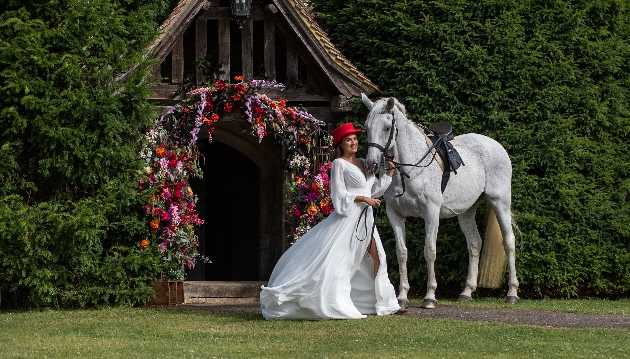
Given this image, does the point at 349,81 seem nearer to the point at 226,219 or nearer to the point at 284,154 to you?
the point at 284,154

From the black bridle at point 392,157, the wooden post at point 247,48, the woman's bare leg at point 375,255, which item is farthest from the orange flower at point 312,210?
the woman's bare leg at point 375,255

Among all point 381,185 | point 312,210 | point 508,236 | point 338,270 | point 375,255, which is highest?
point 381,185

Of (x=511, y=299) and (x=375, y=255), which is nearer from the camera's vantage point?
(x=375, y=255)

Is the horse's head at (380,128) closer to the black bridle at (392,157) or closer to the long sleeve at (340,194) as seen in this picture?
the black bridle at (392,157)

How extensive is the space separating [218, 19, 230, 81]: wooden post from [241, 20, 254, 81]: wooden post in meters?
0.20

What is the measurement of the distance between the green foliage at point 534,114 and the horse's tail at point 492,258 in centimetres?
36

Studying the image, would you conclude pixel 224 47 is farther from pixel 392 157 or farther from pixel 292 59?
pixel 392 157

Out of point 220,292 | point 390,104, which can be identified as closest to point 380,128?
point 390,104

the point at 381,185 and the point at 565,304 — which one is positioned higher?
the point at 381,185

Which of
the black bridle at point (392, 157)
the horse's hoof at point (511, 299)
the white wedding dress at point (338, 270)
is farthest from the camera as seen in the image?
the horse's hoof at point (511, 299)

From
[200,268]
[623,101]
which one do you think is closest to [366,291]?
[623,101]

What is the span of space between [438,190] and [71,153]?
434 cm

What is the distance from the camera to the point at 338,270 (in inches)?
441

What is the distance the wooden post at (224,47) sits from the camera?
1421 cm
